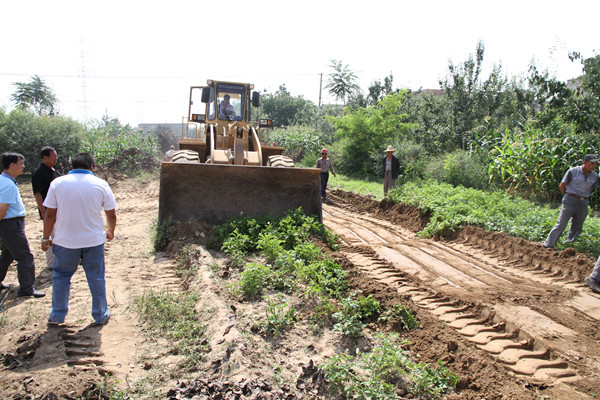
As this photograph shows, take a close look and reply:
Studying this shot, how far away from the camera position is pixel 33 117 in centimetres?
1984

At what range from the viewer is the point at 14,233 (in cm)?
531

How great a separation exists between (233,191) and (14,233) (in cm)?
379

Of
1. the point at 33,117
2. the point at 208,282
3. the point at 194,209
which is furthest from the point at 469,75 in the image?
the point at 33,117

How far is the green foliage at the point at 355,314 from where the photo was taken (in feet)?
13.7

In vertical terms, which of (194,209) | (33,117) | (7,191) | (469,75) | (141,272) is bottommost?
(141,272)

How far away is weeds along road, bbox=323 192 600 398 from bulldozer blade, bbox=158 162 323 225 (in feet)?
4.78

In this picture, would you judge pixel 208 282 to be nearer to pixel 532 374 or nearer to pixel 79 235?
pixel 79 235

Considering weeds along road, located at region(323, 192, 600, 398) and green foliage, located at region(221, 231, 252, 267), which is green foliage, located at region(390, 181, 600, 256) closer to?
weeds along road, located at region(323, 192, 600, 398)

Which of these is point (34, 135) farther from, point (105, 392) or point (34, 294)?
point (105, 392)

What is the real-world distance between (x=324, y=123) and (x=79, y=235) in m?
23.9

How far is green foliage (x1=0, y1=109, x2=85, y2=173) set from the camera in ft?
62.1

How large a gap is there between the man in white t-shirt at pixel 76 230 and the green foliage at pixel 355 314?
2.65 metres

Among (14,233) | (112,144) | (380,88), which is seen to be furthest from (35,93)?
(14,233)

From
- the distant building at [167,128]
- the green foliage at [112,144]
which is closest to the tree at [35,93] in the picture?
the distant building at [167,128]
